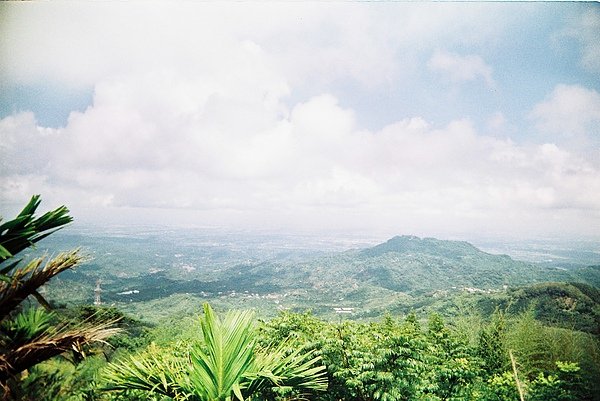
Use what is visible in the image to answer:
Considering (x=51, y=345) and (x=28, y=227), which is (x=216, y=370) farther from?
(x=28, y=227)

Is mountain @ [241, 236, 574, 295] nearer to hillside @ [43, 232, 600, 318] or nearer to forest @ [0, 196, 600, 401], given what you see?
hillside @ [43, 232, 600, 318]

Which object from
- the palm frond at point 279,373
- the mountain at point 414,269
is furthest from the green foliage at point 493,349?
the mountain at point 414,269

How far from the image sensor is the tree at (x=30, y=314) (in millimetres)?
1292

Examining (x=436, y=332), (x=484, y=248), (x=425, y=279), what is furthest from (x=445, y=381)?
(x=484, y=248)

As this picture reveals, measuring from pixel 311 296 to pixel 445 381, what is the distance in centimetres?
7570

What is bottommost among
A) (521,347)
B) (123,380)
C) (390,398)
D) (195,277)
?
(195,277)

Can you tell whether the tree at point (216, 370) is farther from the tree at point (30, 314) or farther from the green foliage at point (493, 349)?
the green foliage at point (493, 349)

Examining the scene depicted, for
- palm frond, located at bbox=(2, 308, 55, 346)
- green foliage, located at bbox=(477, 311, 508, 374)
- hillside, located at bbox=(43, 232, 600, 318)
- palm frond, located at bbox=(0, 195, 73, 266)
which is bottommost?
hillside, located at bbox=(43, 232, 600, 318)

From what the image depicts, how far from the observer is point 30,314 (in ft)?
4.91

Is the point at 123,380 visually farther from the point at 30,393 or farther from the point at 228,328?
the point at 228,328

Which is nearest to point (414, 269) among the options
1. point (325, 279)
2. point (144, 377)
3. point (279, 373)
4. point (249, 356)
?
point (325, 279)

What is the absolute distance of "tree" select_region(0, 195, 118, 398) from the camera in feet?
4.24

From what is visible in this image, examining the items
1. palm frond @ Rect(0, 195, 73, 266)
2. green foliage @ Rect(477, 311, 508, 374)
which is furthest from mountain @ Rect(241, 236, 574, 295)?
palm frond @ Rect(0, 195, 73, 266)

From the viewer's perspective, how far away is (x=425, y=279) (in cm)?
9400
